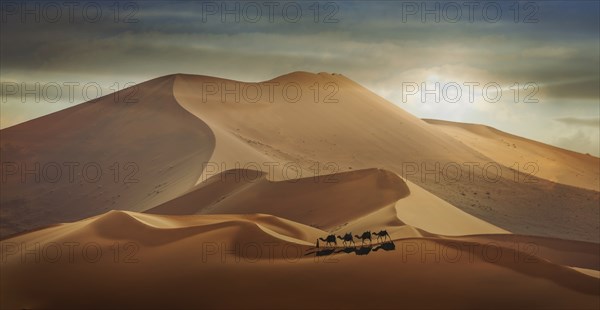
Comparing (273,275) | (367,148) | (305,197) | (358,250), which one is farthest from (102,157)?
(273,275)

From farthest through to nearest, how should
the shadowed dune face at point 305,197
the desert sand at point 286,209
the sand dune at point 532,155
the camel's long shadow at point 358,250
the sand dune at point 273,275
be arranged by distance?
1. the sand dune at point 532,155
2. the shadowed dune face at point 305,197
3. the camel's long shadow at point 358,250
4. the desert sand at point 286,209
5. the sand dune at point 273,275

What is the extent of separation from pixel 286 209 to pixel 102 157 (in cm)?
2591

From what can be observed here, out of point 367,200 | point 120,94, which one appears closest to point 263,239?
point 367,200

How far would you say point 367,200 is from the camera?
34.9 metres

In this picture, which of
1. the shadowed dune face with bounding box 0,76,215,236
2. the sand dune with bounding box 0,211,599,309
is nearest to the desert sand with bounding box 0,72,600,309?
the sand dune with bounding box 0,211,599,309

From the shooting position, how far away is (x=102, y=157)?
59.5 metres

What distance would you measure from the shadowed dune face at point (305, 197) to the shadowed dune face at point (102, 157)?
5042mm

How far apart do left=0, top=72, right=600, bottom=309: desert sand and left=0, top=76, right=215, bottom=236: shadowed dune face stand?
16 cm

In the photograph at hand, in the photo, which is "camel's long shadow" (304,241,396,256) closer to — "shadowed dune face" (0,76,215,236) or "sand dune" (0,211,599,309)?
"sand dune" (0,211,599,309)

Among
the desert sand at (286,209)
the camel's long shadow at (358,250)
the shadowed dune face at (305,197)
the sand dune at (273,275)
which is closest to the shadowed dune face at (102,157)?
the desert sand at (286,209)

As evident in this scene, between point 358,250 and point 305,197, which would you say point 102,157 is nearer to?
point 305,197

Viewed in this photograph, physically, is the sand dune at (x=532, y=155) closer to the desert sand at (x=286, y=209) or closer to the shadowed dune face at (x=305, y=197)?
the desert sand at (x=286, y=209)

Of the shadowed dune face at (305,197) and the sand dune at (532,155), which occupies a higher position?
the shadowed dune face at (305,197)

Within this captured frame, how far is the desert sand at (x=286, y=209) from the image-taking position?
20406 mm
